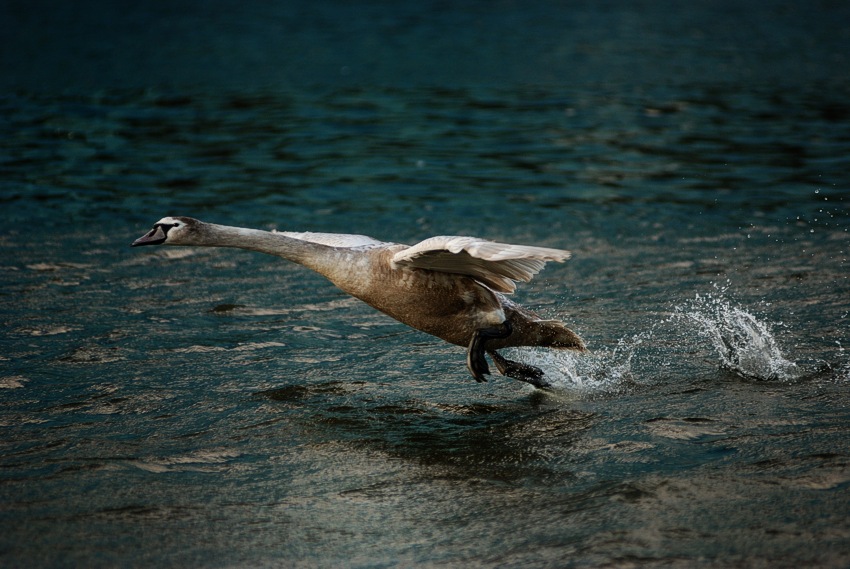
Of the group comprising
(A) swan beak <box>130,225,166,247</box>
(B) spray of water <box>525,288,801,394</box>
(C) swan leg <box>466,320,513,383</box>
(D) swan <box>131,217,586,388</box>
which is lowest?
(B) spray of water <box>525,288,801,394</box>

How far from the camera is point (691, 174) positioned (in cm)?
1472

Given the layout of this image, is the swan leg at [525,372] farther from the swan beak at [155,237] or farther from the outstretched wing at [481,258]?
the swan beak at [155,237]

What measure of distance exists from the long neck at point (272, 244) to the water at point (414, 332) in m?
0.99

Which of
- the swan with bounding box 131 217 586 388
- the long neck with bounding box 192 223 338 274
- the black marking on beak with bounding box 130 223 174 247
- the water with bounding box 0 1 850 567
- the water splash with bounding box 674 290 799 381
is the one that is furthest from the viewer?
the water splash with bounding box 674 290 799 381

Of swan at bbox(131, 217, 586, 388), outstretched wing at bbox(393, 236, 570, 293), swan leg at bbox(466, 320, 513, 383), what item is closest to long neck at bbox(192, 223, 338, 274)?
swan at bbox(131, 217, 586, 388)

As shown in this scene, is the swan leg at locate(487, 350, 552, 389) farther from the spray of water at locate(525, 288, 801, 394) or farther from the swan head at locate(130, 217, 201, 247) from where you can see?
the swan head at locate(130, 217, 201, 247)

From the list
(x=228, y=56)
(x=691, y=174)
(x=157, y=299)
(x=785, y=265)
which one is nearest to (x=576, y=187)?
(x=691, y=174)

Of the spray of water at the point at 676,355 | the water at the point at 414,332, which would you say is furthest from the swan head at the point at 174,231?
the spray of water at the point at 676,355

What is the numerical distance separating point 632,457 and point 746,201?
8.12 meters

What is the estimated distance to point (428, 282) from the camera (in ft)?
22.7

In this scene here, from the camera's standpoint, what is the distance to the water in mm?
5277

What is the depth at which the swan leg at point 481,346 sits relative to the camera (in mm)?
6895

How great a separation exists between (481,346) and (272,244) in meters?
1.62

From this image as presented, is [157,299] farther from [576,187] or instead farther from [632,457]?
[576,187]
